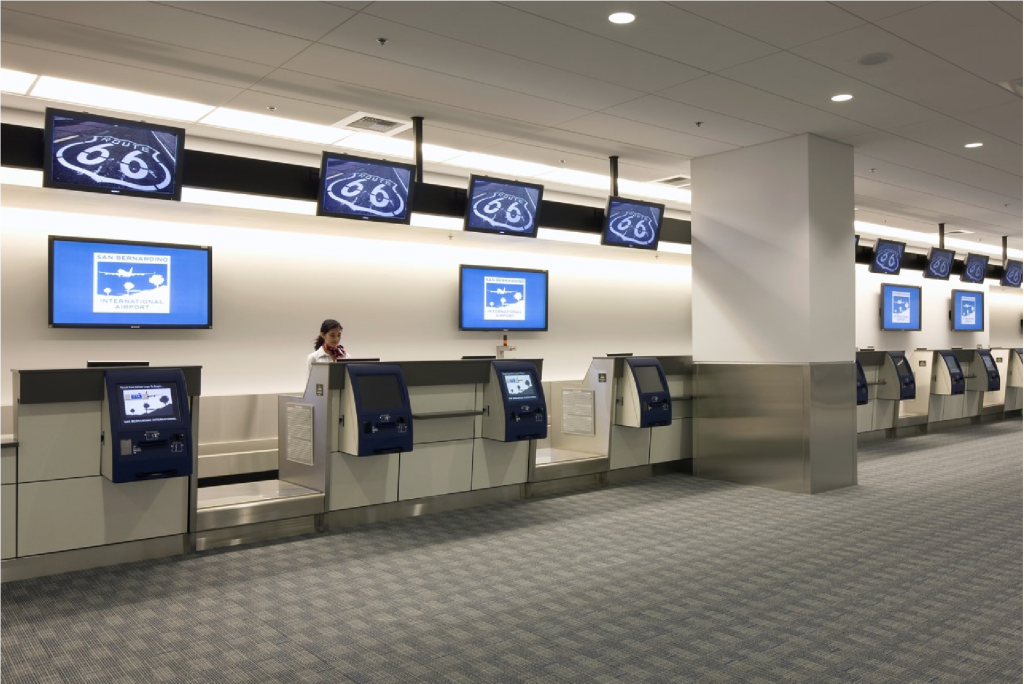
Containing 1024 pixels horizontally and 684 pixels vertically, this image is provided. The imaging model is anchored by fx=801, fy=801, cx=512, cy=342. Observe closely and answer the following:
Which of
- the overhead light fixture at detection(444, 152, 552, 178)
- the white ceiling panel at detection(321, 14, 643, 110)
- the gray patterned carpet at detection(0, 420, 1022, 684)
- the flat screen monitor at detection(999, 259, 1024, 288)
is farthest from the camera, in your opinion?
the flat screen monitor at detection(999, 259, 1024, 288)

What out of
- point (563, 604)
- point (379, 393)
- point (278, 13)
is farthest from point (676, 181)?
point (563, 604)

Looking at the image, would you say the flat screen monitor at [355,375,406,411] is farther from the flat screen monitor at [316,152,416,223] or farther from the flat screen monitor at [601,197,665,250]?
the flat screen monitor at [601,197,665,250]

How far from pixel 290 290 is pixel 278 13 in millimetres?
3669

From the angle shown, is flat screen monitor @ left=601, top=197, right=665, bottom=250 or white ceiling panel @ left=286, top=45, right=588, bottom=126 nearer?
white ceiling panel @ left=286, top=45, right=588, bottom=126

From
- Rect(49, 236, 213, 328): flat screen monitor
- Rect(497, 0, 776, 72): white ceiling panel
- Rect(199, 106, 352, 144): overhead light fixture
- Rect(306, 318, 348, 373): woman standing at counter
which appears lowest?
Rect(306, 318, 348, 373): woman standing at counter

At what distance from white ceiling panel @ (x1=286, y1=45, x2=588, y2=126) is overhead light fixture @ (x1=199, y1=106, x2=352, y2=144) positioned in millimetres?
1038

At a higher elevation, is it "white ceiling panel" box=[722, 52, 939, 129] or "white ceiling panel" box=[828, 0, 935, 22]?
"white ceiling panel" box=[722, 52, 939, 129]

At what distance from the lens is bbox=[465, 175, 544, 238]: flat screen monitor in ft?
21.8

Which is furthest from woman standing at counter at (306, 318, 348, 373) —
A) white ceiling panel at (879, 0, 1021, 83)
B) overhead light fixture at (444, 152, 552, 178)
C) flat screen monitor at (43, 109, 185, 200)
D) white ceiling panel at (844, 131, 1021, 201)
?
white ceiling panel at (844, 131, 1021, 201)

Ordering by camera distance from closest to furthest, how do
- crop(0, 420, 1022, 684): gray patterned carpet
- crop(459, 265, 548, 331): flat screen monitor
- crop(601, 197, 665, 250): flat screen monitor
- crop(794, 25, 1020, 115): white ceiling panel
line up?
crop(0, 420, 1022, 684): gray patterned carpet, crop(794, 25, 1020, 115): white ceiling panel, crop(601, 197, 665, 250): flat screen monitor, crop(459, 265, 548, 331): flat screen monitor

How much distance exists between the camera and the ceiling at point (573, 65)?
4.33m

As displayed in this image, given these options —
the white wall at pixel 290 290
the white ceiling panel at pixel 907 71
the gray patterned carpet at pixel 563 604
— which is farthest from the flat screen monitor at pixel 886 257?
the gray patterned carpet at pixel 563 604

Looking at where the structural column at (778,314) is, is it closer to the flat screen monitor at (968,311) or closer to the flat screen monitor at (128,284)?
the flat screen monitor at (128,284)

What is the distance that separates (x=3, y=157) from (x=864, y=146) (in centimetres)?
677
